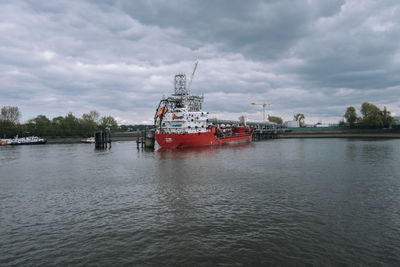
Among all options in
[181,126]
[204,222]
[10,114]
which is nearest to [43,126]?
[10,114]

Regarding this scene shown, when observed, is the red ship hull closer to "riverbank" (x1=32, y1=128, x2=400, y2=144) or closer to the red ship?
the red ship

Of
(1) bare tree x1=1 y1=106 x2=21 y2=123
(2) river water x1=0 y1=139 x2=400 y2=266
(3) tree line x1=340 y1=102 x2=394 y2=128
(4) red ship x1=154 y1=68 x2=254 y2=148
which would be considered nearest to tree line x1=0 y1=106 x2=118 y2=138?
(1) bare tree x1=1 y1=106 x2=21 y2=123

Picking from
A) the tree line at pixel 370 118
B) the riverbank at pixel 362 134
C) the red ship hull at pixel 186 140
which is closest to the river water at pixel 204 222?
the red ship hull at pixel 186 140

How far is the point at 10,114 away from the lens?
120312 millimetres

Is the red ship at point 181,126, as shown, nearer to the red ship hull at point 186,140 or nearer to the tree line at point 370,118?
the red ship hull at point 186,140

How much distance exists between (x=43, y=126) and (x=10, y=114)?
16.0 meters

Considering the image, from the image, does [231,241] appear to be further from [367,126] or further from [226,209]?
[367,126]

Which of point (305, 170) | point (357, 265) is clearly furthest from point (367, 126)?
point (357, 265)

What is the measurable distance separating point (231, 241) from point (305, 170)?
19.8 metres

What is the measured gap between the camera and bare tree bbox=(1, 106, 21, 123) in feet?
389

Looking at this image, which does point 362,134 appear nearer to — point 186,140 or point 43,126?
point 186,140

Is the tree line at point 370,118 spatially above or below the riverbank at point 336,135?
above

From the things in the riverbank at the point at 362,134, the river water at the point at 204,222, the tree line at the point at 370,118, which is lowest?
the river water at the point at 204,222

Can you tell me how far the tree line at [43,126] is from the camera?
371ft
